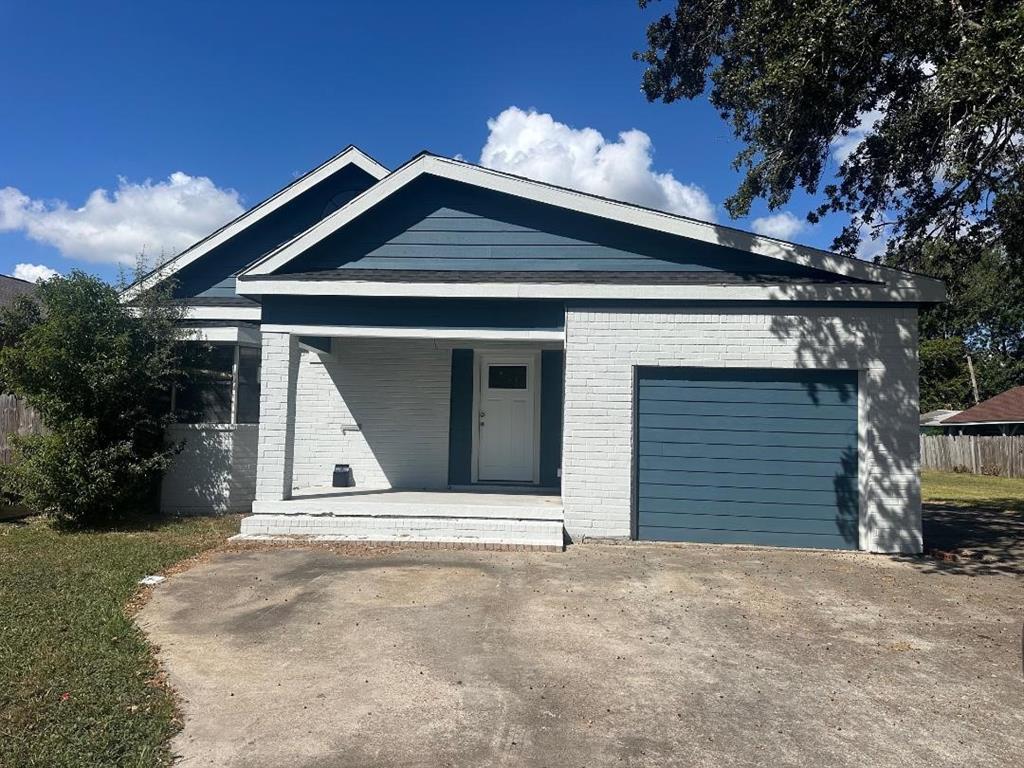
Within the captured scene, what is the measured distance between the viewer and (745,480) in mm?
8531

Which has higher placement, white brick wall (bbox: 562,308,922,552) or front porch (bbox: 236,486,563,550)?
white brick wall (bbox: 562,308,922,552)

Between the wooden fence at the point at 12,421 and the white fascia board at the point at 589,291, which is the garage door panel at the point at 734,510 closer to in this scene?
the white fascia board at the point at 589,291

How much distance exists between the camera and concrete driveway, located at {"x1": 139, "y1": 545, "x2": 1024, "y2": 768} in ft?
11.6

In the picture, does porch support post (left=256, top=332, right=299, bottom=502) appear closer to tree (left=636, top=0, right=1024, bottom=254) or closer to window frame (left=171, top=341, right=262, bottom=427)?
window frame (left=171, top=341, right=262, bottom=427)

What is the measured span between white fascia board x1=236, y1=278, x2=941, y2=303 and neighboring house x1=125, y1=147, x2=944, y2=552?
0.02 meters

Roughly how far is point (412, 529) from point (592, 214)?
183 inches

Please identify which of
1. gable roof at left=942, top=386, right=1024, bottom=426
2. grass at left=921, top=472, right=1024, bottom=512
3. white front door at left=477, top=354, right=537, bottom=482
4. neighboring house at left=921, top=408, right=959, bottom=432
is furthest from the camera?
neighboring house at left=921, top=408, right=959, bottom=432

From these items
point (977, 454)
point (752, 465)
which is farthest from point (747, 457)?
point (977, 454)

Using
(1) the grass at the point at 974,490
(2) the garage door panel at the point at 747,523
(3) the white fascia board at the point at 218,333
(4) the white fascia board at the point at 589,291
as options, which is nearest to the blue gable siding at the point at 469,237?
(4) the white fascia board at the point at 589,291

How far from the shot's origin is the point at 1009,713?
4004 mm

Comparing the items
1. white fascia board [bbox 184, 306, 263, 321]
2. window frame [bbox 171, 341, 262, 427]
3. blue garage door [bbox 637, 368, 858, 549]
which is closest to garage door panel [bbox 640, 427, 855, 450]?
blue garage door [bbox 637, 368, 858, 549]

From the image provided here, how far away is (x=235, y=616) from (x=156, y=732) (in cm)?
206

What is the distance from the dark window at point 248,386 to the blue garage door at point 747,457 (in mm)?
6196

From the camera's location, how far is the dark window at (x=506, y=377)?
11266mm
